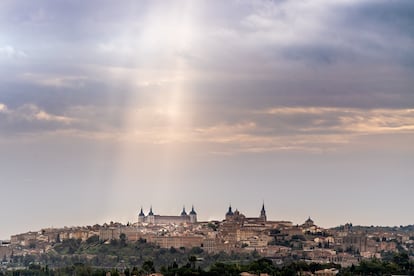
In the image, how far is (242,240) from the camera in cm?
14612

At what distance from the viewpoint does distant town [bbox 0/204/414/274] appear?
5300 inches

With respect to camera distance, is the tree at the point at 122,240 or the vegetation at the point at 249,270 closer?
the vegetation at the point at 249,270

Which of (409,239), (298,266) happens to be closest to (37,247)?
(409,239)

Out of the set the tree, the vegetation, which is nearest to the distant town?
the tree

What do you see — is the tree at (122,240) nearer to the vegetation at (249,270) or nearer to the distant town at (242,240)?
the distant town at (242,240)

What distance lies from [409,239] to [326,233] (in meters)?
13.9

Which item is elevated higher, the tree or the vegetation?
the tree

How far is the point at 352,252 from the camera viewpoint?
141 m

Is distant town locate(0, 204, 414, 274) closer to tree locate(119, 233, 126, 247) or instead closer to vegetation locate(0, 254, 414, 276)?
tree locate(119, 233, 126, 247)

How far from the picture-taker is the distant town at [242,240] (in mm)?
134625

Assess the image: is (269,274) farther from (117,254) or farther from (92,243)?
(92,243)

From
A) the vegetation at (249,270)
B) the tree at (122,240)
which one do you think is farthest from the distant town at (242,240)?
the vegetation at (249,270)

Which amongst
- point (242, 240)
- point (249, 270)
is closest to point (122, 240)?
point (242, 240)

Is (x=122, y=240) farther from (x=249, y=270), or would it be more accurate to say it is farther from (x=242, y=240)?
(x=249, y=270)
